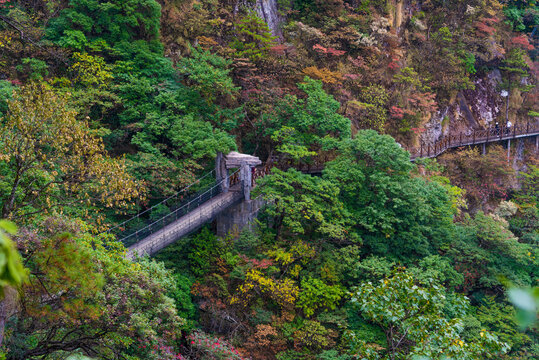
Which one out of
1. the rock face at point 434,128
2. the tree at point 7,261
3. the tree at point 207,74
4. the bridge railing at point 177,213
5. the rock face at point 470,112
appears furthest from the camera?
the rock face at point 470,112

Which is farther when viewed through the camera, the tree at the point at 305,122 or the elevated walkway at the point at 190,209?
the tree at the point at 305,122

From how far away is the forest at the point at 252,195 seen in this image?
7.11 metres

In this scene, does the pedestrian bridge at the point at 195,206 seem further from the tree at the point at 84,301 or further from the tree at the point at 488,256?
the tree at the point at 488,256

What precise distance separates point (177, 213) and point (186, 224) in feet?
1.92

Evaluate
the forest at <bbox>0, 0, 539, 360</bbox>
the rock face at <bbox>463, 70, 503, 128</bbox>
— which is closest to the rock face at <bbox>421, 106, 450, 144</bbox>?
the forest at <bbox>0, 0, 539, 360</bbox>

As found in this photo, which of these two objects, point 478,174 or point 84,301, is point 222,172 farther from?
point 478,174

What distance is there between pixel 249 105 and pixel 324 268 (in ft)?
22.7

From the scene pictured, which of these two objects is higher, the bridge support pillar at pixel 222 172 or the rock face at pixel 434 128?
the rock face at pixel 434 128

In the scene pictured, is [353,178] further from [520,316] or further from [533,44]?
[533,44]

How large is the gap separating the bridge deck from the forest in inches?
29.9

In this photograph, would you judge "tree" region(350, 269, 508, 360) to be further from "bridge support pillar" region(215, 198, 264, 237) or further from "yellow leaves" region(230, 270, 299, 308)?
"bridge support pillar" region(215, 198, 264, 237)

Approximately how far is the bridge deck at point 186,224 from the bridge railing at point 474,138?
434 inches

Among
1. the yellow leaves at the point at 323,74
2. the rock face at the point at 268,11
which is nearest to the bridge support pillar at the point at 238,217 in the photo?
the yellow leaves at the point at 323,74

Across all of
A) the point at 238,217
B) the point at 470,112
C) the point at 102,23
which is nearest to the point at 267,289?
the point at 238,217
